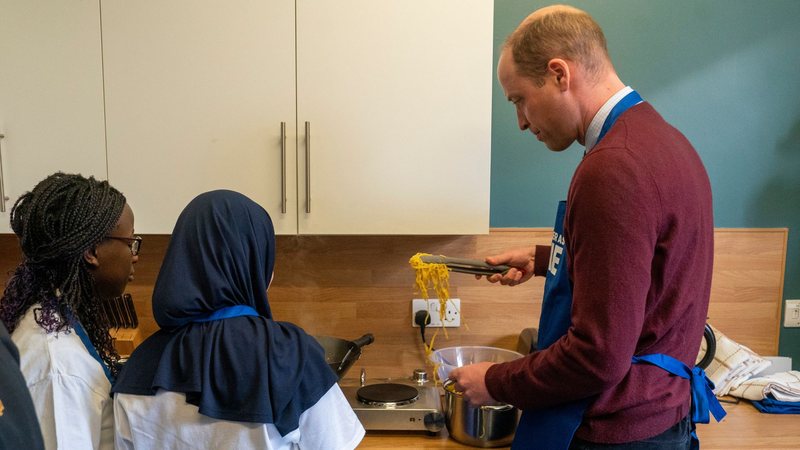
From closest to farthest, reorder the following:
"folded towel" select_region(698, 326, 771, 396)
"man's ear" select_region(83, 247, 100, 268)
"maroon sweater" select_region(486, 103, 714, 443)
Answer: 1. "maroon sweater" select_region(486, 103, 714, 443)
2. "man's ear" select_region(83, 247, 100, 268)
3. "folded towel" select_region(698, 326, 771, 396)

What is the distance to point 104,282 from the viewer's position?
1274mm

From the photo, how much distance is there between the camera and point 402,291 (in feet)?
7.07

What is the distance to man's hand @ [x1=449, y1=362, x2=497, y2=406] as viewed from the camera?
125 centimetres

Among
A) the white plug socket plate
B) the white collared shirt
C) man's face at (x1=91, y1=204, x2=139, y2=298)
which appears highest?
the white collared shirt

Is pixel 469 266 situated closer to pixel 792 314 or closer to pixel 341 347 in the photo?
pixel 341 347

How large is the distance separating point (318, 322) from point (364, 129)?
0.74 m

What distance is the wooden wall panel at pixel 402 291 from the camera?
2.14m

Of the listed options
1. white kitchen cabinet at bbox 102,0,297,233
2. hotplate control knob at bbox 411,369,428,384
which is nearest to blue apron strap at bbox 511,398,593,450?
hotplate control knob at bbox 411,369,428,384

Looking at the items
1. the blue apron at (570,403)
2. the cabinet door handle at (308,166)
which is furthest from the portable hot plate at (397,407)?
the cabinet door handle at (308,166)

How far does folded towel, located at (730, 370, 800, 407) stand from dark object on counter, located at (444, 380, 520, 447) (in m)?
0.79

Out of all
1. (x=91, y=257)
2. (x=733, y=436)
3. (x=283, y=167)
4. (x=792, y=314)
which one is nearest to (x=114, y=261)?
(x=91, y=257)

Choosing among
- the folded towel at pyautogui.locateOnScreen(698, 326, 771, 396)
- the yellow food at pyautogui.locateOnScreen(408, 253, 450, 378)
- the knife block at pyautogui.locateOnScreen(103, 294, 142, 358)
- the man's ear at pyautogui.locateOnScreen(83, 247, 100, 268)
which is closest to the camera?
the man's ear at pyautogui.locateOnScreen(83, 247, 100, 268)

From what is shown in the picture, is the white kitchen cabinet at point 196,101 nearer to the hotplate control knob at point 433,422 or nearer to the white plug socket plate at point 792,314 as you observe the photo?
the hotplate control knob at point 433,422

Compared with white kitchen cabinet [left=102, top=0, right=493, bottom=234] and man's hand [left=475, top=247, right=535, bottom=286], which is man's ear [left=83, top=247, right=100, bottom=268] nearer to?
white kitchen cabinet [left=102, top=0, right=493, bottom=234]
